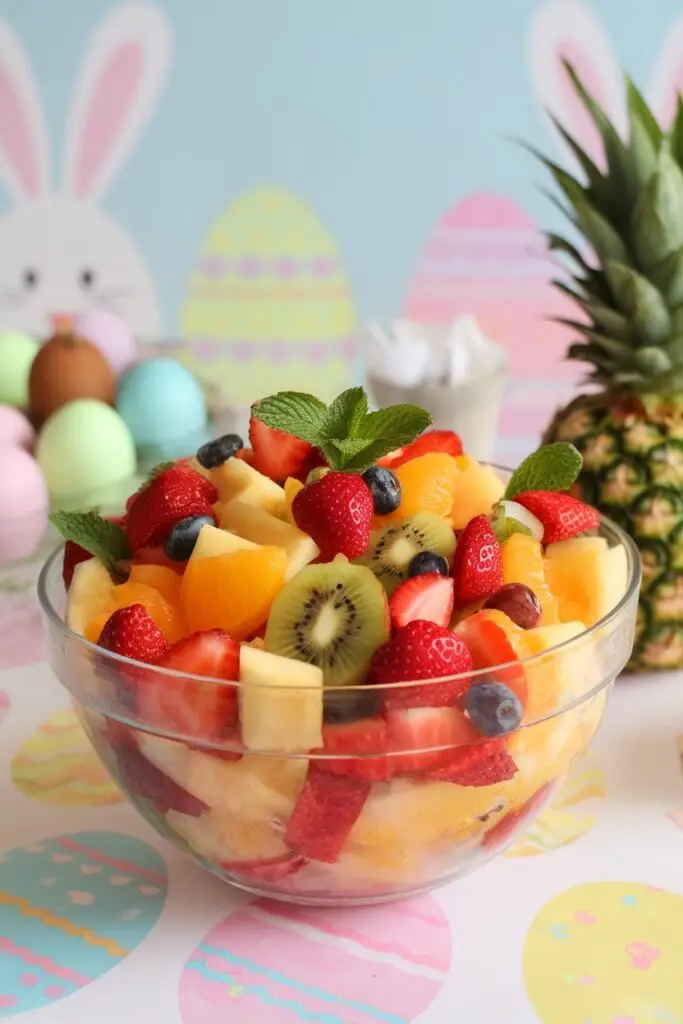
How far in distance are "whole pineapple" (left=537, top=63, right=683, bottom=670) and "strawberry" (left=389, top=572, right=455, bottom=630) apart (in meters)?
0.46

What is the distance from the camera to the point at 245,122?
304cm

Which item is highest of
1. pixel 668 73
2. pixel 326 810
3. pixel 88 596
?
pixel 668 73

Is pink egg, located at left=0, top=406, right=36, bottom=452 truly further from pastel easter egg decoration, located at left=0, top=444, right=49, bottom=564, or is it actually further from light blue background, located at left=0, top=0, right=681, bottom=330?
light blue background, located at left=0, top=0, right=681, bottom=330

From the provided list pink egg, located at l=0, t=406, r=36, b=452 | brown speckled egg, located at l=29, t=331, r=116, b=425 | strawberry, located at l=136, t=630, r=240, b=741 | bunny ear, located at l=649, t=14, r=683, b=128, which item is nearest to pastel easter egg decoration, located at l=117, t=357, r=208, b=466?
brown speckled egg, located at l=29, t=331, r=116, b=425

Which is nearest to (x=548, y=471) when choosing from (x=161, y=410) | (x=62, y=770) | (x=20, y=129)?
(x=62, y=770)

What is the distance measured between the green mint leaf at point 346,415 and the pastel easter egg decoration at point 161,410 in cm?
86

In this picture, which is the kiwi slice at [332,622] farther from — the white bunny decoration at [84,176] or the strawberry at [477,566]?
the white bunny decoration at [84,176]

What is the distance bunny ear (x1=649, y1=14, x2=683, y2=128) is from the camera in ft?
9.73

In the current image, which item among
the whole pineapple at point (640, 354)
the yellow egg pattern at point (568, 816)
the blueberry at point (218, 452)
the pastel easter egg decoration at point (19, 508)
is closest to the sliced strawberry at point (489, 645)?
the yellow egg pattern at point (568, 816)

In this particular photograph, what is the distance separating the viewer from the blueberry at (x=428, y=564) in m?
0.84

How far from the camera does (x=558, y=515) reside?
951 mm

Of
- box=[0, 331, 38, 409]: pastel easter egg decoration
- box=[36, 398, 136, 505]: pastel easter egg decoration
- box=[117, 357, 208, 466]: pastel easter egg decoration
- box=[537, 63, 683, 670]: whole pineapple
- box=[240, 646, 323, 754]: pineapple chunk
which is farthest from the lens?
box=[0, 331, 38, 409]: pastel easter egg decoration

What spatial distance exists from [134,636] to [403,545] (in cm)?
22

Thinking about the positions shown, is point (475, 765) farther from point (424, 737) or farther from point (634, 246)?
point (634, 246)
